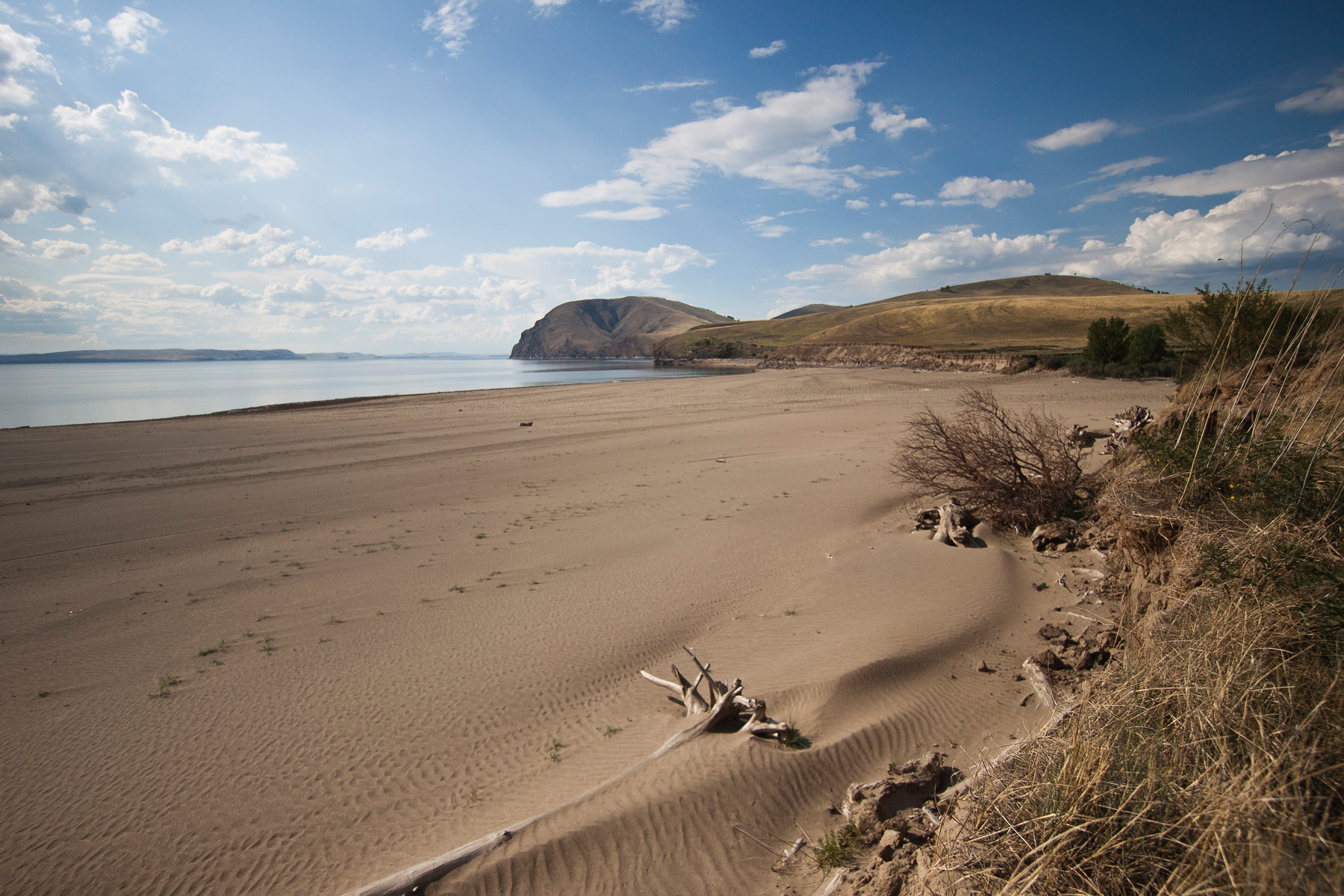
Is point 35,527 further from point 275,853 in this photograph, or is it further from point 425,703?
point 275,853

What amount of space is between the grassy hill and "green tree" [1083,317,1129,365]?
16.4m

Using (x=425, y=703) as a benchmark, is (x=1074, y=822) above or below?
above

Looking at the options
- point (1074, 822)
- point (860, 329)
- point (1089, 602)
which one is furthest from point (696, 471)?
point (860, 329)

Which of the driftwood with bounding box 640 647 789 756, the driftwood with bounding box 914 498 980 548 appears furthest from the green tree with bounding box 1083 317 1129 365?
the driftwood with bounding box 640 647 789 756

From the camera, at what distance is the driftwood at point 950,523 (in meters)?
9.98

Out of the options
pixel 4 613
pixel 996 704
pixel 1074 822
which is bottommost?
pixel 996 704

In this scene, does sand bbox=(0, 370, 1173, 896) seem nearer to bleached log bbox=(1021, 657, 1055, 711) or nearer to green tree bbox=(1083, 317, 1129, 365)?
bleached log bbox=(1021, 657, 1055, 711)

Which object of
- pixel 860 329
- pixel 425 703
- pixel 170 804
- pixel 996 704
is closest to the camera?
pixel 170 804

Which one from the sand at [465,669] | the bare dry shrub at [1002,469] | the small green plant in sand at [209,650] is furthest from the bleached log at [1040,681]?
the small green plant in sand at [209,650]

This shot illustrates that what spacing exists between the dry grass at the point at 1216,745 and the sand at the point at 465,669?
179cm

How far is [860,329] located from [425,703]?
108907mm

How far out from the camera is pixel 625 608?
8.27 metres

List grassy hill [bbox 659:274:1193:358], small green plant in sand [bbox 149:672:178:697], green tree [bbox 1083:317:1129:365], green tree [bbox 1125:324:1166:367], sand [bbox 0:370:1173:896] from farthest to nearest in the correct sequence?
grassy hill [bbox 659:274:1193:358] < green tree [bbox 1083:317:1129:365] < green tree [bbox 1125:324:1166:367] < small green plant in sand [bbox 149:672:178:697] < sand [bbox 0:370:1173:896]

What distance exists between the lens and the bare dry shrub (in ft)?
33.0
